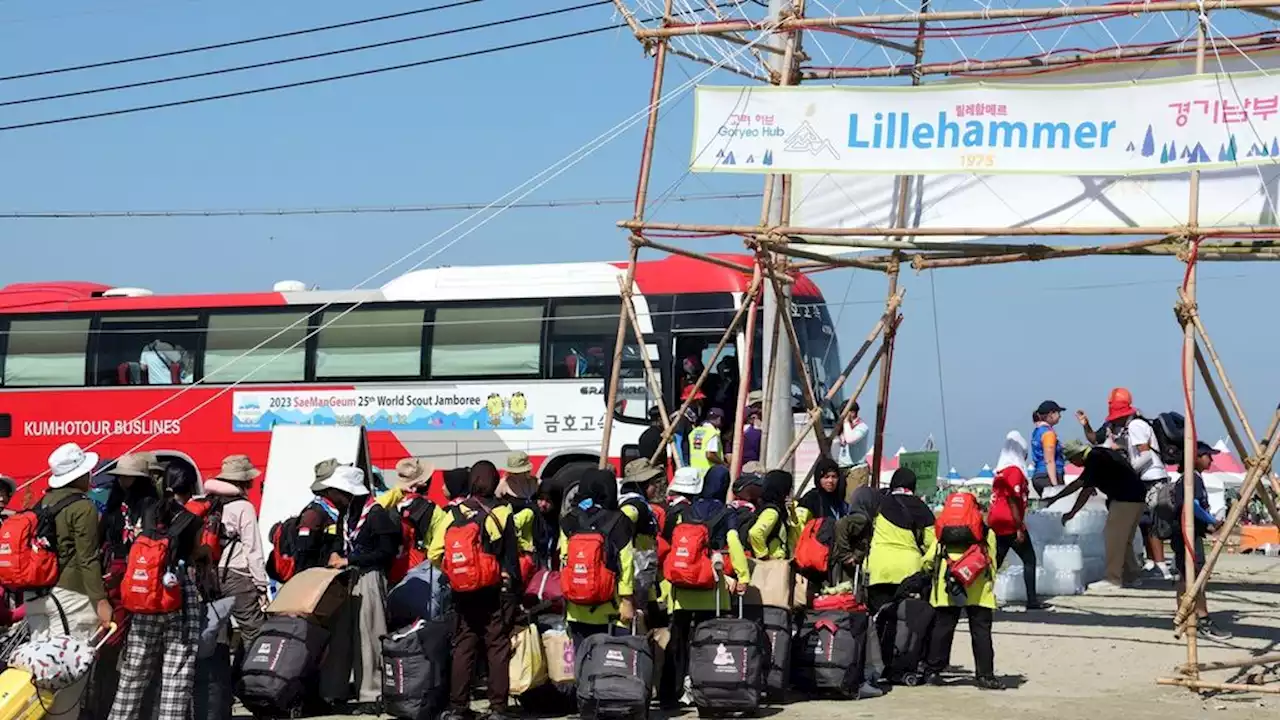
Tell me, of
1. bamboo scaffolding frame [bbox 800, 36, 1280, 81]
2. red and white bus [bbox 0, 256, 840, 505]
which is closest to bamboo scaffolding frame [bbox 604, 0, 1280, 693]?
bamboo scaffolding frame [bbox 800, 36, 1280, 81]

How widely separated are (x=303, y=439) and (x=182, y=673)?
20.7ft

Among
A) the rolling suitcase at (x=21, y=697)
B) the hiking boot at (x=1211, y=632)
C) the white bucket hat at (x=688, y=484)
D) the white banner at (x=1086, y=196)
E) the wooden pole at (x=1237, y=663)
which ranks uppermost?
the white banner at (x=1086, y=196)

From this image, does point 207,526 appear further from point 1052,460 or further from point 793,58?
point 1052,460

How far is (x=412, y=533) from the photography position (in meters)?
11.5

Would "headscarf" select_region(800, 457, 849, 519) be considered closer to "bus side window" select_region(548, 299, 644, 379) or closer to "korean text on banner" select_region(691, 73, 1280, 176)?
"korean text on banner" select_region(691, 73, 1280, 176)

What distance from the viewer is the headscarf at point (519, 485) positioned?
11167 mm

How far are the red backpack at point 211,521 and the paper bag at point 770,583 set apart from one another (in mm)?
3395

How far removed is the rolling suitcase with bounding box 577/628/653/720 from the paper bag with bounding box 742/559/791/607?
40.0 inches

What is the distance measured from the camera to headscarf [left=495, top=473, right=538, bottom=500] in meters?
11.2

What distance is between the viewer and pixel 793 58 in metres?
13.9

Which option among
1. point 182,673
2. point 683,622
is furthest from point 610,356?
point 182,673

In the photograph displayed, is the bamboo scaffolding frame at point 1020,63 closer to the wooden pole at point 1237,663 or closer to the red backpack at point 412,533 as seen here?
the wooden pole at point 1237,663

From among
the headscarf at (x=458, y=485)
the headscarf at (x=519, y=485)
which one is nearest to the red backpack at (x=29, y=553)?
the headscarf at (x=458, y=485)

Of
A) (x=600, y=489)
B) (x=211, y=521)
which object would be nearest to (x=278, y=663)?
(x=211, y=521)
